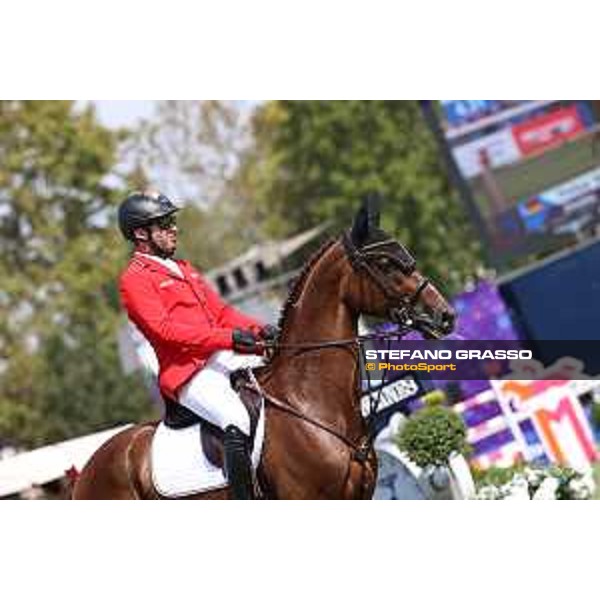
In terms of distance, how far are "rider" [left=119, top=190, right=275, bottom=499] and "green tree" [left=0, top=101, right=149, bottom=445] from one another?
6.75 metres

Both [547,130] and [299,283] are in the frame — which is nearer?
[299,283]

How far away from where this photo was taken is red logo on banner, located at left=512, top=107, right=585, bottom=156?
55.3ft

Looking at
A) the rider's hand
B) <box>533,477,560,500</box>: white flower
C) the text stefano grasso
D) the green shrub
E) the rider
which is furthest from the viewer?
the green shrub

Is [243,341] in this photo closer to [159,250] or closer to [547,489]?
[159,250]

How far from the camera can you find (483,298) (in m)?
9.40

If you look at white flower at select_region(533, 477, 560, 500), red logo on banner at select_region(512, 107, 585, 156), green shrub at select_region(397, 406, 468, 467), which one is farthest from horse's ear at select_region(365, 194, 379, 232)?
red logo on banner at select_region(512, 107, 585, 156)

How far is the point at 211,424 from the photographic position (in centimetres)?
559

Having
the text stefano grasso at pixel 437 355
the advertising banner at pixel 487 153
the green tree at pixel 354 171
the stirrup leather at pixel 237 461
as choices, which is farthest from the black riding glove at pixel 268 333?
the green tree at pixel 354 171

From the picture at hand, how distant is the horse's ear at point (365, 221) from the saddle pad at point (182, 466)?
814 millimetres

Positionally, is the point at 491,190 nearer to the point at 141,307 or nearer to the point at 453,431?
the point at 453,431

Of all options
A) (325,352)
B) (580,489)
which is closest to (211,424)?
(325,352)

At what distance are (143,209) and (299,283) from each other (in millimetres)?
733

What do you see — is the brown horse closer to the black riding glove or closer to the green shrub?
the black riding glove

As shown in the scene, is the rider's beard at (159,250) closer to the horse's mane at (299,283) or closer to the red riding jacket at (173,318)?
the red riding jacket at (173,318)
